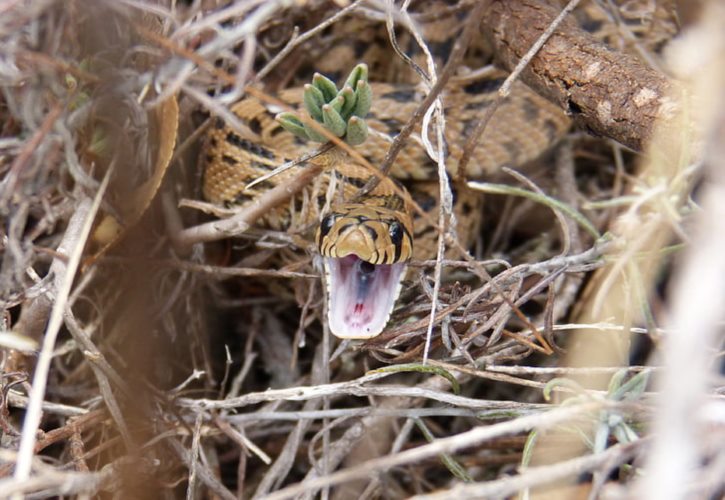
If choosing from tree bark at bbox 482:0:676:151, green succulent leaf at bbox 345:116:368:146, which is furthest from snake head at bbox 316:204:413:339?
tree bark at bbox 482:0:676:151

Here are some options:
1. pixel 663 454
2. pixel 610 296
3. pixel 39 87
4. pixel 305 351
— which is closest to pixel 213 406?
pixel 305 351

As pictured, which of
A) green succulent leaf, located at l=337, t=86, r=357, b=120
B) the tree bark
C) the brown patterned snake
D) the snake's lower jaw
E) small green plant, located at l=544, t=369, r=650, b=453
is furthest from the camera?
the brown patterned snake

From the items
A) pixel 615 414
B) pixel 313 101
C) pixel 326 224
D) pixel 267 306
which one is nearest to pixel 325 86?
pixel 313 101

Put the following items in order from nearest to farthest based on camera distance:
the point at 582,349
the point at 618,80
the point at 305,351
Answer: the point at 618,80 < the point at 582,349 < the point at 305,351

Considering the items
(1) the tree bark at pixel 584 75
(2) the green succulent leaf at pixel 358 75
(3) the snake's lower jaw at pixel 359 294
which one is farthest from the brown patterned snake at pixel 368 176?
(1) the tree bark at pixel 584 75

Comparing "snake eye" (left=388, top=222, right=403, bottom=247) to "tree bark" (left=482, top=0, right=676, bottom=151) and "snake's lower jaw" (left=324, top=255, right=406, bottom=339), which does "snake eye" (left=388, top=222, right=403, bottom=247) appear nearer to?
"snake's lower jaw" (left=324, top=255, right=406, bottom=339)

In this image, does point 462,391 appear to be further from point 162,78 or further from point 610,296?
point 162,78

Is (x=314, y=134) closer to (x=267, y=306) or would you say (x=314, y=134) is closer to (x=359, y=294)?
(x=359, y=294)
